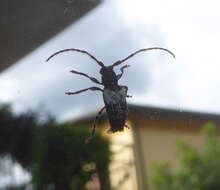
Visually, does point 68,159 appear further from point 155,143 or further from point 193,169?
point 155,143

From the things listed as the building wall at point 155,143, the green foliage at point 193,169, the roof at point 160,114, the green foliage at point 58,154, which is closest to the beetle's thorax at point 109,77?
the roof at point 160,114

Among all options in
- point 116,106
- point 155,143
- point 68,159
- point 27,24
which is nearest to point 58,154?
point 68,159

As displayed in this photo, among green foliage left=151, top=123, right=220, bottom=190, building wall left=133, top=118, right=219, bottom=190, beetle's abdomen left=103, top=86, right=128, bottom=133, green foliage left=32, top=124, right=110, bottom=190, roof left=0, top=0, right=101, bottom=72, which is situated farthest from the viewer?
building wall left=133, top=118, right=219, bottom=190

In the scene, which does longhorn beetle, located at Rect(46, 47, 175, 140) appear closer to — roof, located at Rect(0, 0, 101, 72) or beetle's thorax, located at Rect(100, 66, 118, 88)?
beetle's thorax, located at Rect(100, 66, 118, 88)

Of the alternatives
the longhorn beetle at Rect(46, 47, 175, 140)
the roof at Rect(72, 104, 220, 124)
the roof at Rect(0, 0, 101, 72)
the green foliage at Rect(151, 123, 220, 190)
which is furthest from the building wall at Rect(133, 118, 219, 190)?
the longhorn beetle at Rect(46, 47, 175, 140)

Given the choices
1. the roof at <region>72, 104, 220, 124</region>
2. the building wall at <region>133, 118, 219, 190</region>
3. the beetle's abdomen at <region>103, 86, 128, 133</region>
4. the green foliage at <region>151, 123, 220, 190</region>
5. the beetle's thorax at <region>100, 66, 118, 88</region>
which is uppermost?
the building wall at <region>133, 118, 219, 190</region>
